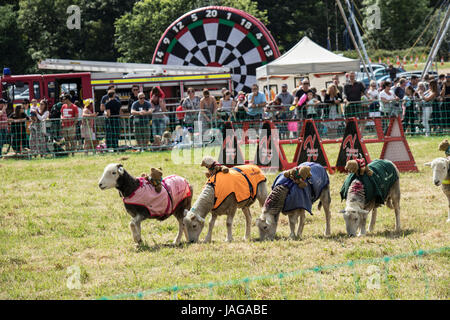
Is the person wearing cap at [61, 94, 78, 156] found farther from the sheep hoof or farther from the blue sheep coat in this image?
the blue sheep coat

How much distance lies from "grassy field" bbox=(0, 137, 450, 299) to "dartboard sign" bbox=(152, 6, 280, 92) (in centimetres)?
1509

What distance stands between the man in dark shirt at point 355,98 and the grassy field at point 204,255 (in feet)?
17.7

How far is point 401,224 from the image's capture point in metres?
8.61

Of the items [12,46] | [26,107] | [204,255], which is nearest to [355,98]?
[26,107]

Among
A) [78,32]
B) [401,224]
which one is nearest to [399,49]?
[78,32]

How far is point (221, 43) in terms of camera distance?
26.5 meters

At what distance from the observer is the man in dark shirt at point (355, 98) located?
56.2 ft

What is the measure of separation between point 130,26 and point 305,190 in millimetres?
40751

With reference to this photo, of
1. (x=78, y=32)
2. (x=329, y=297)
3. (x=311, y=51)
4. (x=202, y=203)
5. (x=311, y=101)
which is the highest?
(x=78, y=32)

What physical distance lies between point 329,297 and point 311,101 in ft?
40.8

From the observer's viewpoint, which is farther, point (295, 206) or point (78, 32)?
point (78, 32)

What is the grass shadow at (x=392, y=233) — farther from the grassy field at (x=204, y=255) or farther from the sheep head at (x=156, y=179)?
the sheep head at (x=156, y=179)

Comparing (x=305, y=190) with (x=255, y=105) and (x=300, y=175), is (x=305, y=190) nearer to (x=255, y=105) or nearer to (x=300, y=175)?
(x=300, y=175)
